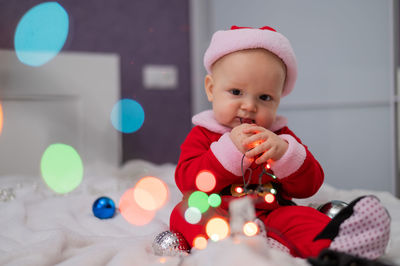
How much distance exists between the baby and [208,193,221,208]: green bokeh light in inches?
0.5

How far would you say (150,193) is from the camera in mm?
1460

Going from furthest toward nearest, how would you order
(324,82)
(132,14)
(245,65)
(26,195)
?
(132,14) < (324,82) < (26,195) < (245,65)

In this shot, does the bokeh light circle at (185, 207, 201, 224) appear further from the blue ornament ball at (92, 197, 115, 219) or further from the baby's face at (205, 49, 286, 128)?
the blue ornament ball at (92, 197, 115, 219)

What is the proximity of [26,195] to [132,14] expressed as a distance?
1496mm

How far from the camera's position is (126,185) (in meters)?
1.61

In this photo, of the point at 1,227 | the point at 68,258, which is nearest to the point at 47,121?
the point at 1,227

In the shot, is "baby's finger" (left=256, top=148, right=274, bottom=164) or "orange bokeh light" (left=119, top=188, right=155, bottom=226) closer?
"baby's finger" (left=256, top=148, right=274, bottom=164)

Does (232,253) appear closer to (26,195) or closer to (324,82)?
(26,195)

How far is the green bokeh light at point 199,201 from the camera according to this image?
0.77m

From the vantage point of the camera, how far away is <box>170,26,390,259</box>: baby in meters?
0.70

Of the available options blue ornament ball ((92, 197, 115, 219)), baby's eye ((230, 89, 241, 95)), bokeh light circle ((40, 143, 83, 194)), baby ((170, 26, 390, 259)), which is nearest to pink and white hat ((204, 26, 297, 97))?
baby ((170, 26, 390, 259))

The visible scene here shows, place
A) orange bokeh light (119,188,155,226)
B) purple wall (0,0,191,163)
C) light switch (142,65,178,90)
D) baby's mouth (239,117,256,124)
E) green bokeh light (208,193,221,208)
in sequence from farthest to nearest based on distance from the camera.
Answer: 1. light switch (142,65,178,90)
2. purple wall (0,0,191,163)
3. orange bokeh light (119,188,155,226)
4. baby's mouth (239,117,256,124)
5. green bokeh light (208,193,221,208)

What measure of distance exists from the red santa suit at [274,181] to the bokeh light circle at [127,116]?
4.75 ft

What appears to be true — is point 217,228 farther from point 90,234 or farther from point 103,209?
point 103,209
